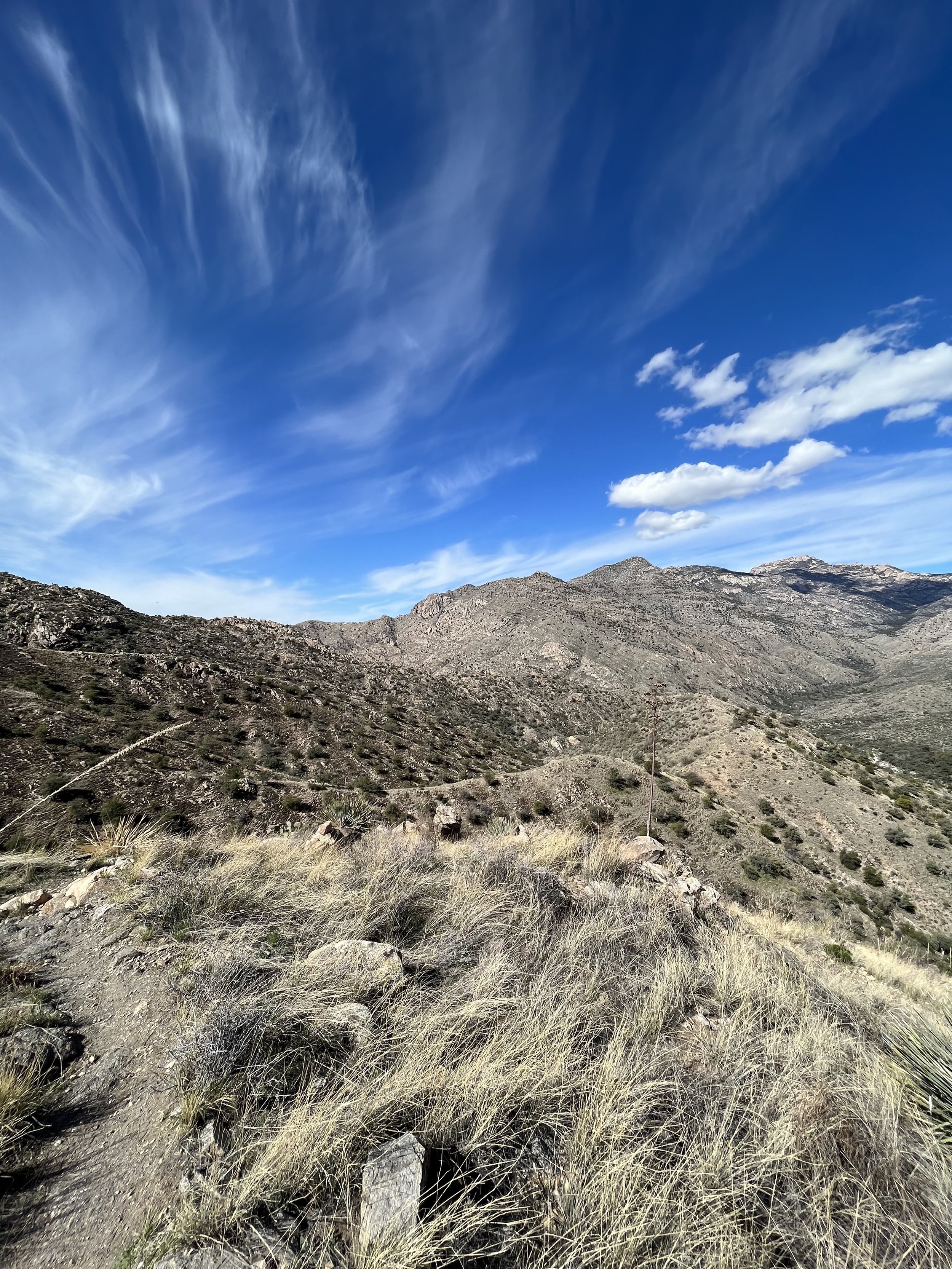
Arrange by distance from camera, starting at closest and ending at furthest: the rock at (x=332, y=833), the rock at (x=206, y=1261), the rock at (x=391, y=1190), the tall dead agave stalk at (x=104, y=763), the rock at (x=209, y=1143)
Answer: the rock at (x=206, y=1261)
the rock at (x=391, y=1190)
the rock at (x=209, y=1143)
the tall dead agave stalk at (x=104, y=763)
the rock at (x=332, y=833)

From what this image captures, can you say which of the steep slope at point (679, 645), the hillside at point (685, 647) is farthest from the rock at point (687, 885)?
the hillside at point (685, 647)

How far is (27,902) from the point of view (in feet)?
17.8

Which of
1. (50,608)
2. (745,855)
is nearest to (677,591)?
(745,855)

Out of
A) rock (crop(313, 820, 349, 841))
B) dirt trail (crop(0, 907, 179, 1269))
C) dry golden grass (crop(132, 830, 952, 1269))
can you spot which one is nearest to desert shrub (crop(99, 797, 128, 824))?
rock (crop(313, 820, 349, 841))

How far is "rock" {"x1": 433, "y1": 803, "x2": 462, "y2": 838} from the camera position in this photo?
12430mm

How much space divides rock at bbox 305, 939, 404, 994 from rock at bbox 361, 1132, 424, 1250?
1.28 meters

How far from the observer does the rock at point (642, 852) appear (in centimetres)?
934

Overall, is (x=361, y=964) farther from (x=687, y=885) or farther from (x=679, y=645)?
(x=679, y=645)

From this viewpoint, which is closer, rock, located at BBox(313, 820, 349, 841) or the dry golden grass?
the dry golden grass

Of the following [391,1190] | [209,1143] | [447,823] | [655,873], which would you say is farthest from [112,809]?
[391,1190]

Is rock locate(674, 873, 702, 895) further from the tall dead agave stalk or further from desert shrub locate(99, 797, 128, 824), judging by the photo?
desert shrub locate(99, 797, 128, 824)

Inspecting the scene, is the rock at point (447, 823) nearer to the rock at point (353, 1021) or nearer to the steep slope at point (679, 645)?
the rock at point (353, 1021)

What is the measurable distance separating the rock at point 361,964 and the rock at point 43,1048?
1503 mm

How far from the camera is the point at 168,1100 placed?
9.31 feet
